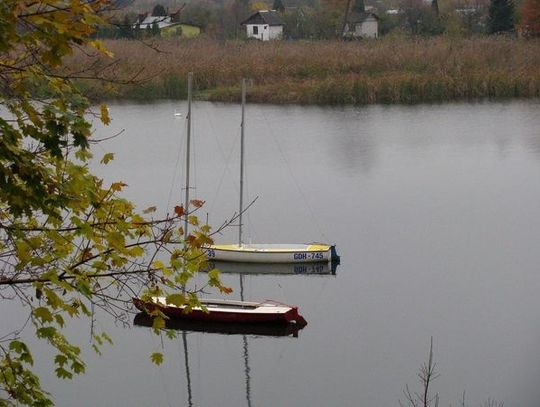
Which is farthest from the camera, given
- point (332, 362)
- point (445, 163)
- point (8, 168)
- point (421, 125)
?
point (421, 125)

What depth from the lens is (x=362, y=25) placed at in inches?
2216

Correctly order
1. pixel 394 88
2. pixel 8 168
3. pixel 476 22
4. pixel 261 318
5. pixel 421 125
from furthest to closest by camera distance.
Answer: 1. pixel 476 22
2. pixel 394 88
3. pixel 421 125
4. pixel 261 318
5. pixel 8 168

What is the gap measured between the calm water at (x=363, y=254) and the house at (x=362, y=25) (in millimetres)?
18913

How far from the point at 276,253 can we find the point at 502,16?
115 ft

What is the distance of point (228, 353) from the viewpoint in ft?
54.3

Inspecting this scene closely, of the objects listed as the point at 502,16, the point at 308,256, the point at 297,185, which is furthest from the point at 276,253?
the point at 502,16

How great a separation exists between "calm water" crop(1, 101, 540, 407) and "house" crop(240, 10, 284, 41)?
70.8ft

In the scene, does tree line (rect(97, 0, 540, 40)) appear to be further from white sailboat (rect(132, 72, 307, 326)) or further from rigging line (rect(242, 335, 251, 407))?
rigging line (rect(242, 335, 251, 407))

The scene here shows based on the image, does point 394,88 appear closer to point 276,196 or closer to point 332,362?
point 276,196

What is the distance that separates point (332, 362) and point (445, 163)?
14.8 meters

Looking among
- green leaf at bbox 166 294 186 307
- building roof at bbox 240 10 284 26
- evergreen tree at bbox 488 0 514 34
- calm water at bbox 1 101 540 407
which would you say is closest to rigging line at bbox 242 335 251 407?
calm water at bbox 1 101 540 407

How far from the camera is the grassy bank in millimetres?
39438

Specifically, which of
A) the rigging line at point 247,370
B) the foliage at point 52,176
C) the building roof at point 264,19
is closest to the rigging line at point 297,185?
the rigging line at point 247,370

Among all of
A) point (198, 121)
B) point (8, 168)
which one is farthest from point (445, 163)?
point (8, 168)
